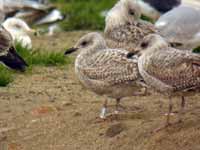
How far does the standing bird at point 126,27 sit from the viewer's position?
9.59 meters

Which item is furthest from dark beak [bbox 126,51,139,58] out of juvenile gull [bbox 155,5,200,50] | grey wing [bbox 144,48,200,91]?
juvenile gull [bbox 155,5,200,50]

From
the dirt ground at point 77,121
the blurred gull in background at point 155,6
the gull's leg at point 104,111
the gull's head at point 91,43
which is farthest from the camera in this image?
the blurred gull in background at point 155,6

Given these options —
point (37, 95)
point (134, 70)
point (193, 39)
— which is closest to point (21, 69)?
point (37, 95)

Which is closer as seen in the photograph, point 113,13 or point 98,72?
point 98,72

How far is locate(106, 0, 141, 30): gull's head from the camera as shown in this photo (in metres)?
10.3

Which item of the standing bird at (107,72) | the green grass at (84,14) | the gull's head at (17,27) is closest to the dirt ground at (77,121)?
the standing bird at (107,72)

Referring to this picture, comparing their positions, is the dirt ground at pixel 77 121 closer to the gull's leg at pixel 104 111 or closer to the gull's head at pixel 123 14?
the gull's leg at pixel 104 111

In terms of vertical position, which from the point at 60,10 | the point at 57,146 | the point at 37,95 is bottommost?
A: the point at 60,10

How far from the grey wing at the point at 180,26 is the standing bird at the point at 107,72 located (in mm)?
2225

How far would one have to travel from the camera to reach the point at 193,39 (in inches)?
428

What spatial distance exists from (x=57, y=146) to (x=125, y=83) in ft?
2.94

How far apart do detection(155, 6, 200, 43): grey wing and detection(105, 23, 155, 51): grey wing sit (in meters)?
0.87

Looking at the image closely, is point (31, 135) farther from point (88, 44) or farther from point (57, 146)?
point (88, 44)

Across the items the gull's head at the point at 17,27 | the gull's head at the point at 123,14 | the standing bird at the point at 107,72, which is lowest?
the gull's head at the point at 17,27
